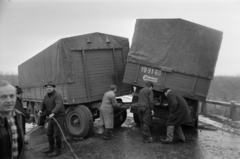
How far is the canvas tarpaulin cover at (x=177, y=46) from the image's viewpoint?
6.20 m

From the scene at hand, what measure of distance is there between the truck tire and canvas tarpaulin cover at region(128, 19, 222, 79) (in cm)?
229

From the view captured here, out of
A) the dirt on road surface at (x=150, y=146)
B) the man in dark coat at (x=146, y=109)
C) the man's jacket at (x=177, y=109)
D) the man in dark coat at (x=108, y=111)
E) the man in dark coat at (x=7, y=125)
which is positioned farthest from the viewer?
the man in dark coat at (x=108, y=111)

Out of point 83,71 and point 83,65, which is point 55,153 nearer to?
point 83,71

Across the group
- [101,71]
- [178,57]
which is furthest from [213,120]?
[101,71]

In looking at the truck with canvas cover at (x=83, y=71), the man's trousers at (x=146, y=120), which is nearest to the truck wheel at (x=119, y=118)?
the truck with canvas cover at (x=83, y=71)

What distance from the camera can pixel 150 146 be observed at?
580 cm

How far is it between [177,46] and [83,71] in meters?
3.16

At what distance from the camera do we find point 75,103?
22.1 ft

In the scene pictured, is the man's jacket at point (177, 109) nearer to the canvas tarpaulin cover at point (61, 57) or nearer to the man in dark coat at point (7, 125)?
the canvas tarpaulin cover at point (61, 57)

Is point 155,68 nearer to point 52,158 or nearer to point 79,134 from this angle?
point 79,134

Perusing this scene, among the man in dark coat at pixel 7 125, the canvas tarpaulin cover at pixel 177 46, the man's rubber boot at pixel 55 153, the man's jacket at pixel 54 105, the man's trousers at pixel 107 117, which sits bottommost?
the man's rubber boot at pixel 55 153

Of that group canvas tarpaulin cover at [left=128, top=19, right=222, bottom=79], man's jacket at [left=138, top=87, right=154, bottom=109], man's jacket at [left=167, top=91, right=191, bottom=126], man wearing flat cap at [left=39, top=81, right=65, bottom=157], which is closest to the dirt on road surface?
man wearing flat cap at [left=39, top=81, right=65, bottom=157]

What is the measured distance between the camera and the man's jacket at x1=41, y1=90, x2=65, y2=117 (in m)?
5.32

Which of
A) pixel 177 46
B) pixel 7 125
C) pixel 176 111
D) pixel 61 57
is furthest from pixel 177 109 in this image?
pixel 7 125
